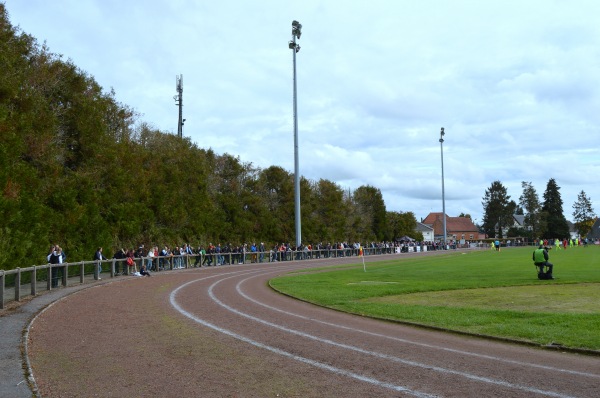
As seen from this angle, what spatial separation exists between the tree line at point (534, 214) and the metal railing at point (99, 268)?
288 ft

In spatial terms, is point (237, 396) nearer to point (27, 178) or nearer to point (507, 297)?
point (507, 297)

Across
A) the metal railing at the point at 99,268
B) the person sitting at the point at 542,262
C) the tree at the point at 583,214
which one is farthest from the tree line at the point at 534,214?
the person sitting at the point at 542,262

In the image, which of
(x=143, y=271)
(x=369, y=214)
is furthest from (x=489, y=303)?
(x=369, y=214)

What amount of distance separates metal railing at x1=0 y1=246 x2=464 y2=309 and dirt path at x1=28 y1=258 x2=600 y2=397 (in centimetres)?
349

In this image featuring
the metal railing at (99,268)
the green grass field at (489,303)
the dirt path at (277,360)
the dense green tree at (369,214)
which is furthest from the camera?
the dense green tree at (369,214)

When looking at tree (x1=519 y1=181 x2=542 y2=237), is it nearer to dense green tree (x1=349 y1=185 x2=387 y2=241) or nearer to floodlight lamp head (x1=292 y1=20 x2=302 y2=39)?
dense green tree (x1=349 y1=185 x2=387 y2=241)

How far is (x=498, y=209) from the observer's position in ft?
508

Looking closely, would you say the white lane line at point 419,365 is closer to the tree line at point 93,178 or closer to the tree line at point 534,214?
the tree line at point 93,178

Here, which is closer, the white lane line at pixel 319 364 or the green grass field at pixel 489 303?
the white lane line at pixel 319 364

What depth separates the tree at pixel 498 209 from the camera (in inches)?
6093

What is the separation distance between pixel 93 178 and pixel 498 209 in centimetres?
13496

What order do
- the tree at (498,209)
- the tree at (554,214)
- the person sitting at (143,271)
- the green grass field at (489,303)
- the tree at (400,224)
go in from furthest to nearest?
the tree at (498,209)
the tree at (554,214)
the tree at (400,224)
the person sitting at (143,271)
the green grass field at (489,303)

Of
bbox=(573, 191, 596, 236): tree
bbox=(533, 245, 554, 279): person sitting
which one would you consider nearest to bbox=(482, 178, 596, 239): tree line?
bbox=(573, 191, 596, 236): tree

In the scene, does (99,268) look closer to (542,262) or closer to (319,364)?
(542,262)
